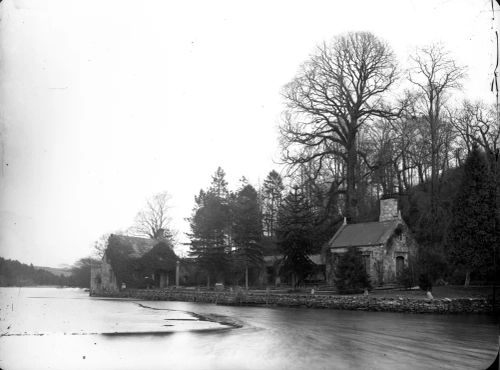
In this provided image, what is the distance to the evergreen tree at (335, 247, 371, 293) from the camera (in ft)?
103

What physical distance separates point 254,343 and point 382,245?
23.7m

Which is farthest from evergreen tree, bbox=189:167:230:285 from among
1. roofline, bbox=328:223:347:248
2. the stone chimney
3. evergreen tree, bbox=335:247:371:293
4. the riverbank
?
evergreen tree, bbox=335:247:371:293

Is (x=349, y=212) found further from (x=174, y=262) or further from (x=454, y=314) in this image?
(x=174, y=262)

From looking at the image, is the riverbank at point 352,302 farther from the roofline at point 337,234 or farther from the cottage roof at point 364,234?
the roofline at point 337,234

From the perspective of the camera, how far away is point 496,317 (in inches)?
909

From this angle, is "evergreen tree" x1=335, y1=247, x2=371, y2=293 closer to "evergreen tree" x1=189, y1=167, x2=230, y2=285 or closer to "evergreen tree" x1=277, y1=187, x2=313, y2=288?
"evergreen tree" x1=277, y1=187, x2=313, y2=288

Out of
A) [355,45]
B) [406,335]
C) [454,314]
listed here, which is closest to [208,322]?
[406,335]

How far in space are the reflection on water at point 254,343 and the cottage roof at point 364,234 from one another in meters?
15.1

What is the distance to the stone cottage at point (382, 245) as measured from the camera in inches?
1460

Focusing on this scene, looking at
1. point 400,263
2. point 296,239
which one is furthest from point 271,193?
point 400,263

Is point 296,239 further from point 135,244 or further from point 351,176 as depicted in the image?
point 135,244

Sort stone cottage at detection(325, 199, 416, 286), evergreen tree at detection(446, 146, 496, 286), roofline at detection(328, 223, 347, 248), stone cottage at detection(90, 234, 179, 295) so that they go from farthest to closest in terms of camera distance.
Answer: stone cottage at detection(90, 234, 179, 295) < roofline at detection(328, 223, 347, 248) < stone cottage at detection(325, 199, 416, 286) < evergreen tree at detection(446, 146, 496, 286)

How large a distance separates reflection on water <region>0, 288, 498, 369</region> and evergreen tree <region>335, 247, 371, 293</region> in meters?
8.74

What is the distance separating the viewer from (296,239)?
128ft
